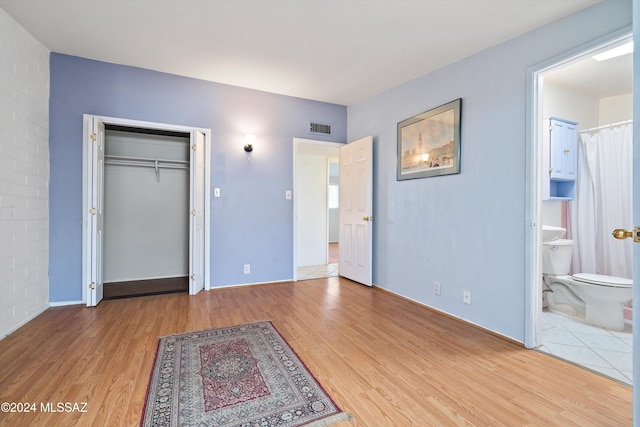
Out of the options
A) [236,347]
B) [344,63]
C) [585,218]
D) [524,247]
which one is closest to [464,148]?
[524,247]

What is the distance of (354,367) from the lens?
6.56 ft

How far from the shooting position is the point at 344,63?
10.4 ft

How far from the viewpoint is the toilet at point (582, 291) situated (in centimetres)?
266

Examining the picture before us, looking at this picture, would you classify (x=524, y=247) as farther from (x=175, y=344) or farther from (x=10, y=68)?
(x=10, y=68)

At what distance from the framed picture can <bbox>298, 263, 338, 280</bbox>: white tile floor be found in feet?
6.79

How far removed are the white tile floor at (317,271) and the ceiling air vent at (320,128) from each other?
7.40ft

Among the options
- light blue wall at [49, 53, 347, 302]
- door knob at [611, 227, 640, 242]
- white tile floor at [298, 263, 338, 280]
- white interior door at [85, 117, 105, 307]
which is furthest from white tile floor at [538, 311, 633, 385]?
white interior door at [85, 117, 105, 307]

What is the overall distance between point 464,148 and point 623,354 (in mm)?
2019

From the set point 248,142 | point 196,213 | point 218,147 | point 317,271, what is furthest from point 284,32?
point 317,271

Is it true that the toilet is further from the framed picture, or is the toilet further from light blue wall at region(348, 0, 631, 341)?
the framed picture

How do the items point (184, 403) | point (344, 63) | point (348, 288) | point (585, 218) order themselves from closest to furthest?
1. point (184, 403)
2. point (344, 63)
3. point (585, 218)
4. point (348, 288)

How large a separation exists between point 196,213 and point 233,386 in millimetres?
2335

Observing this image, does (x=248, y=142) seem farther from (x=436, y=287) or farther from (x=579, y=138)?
(x=579, y=138)

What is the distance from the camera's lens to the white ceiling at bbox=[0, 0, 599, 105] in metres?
2.24
